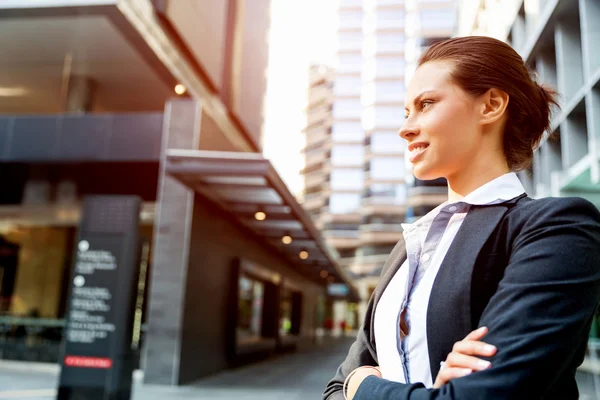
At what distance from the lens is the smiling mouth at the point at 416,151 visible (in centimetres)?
129

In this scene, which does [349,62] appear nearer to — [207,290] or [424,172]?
[207,290]

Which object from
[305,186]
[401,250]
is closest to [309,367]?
[401,250]

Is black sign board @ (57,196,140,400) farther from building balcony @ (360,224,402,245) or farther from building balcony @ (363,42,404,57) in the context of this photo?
building balcony @ (363,42,404,57)

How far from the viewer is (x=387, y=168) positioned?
61781mm

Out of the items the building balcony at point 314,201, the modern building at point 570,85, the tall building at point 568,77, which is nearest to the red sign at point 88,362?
the modern building at point 570,85

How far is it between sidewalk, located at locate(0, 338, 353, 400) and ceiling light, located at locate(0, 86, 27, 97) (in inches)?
274

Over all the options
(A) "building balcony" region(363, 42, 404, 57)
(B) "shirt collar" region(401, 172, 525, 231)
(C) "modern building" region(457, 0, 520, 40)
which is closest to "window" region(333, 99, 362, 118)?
(A) "building balcony" region(363, 42, 404, 57)

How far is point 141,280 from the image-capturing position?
696cm

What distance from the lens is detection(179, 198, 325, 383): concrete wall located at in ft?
34.3

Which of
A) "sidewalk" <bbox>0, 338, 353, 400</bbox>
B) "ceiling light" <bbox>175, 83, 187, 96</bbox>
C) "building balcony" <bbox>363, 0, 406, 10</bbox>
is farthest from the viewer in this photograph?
"building balcony" <bbox>363, 0, 406, 10</bbox>

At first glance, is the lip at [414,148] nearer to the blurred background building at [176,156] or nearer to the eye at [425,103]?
the eye at [425,103]

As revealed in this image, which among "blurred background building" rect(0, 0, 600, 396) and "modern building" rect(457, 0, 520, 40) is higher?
"modern building" rect(457, 0, 520, 40)

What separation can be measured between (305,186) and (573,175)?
209 feet

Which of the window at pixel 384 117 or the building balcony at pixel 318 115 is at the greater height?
the building balcony at pixel 318 115
